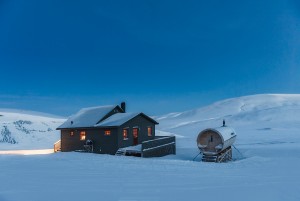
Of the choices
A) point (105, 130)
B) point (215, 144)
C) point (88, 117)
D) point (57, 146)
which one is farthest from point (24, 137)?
point (215, 144)

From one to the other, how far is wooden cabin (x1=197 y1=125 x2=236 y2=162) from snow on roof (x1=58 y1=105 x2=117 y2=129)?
37.7 ft

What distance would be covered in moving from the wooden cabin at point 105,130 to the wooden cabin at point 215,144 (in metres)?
5.55

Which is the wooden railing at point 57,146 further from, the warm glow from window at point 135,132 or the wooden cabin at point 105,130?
the warm glow from window at point 135,132

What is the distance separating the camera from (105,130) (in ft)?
98.9

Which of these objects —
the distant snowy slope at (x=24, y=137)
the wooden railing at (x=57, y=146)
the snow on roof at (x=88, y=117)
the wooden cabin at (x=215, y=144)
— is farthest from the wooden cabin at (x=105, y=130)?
the distant snowy slope at (x=24, y=137)

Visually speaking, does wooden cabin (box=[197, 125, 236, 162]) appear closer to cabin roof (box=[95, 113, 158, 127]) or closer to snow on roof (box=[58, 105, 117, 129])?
cabin roof (box=[95, 113, 158, 127])

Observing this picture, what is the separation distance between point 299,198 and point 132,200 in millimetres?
4923

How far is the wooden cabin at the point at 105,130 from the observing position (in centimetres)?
2961

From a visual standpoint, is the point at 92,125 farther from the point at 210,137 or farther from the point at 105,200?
the point at 105,200

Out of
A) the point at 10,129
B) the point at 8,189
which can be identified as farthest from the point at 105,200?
the point at 10,129

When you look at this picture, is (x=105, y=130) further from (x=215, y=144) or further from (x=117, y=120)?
(x=215, y=144)

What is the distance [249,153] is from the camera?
96.5 feet

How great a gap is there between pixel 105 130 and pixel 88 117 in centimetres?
403

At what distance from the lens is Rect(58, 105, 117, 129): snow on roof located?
31494 mm
